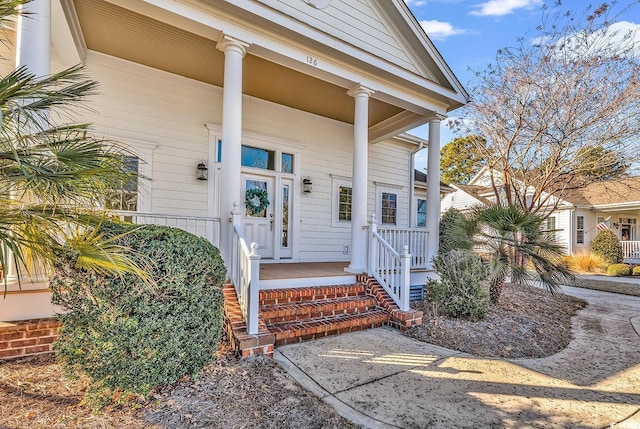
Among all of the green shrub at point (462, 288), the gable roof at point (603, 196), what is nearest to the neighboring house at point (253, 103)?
the green shrub at point (462, 288)

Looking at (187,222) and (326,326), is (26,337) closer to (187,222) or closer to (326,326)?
Answer: (187,222)

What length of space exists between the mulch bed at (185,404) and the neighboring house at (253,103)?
3.34ft

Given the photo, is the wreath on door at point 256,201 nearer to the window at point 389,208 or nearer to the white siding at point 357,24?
the white siding at point 357,24

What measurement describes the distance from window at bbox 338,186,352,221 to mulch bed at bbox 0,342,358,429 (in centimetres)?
560

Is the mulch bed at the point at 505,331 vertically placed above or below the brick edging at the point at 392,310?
below

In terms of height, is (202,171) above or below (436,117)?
below

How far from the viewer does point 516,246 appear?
215 inches

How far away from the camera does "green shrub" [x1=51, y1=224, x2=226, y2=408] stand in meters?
2.61

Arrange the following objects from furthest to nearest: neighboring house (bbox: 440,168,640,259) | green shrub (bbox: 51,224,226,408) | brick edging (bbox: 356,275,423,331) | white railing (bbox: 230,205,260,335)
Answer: neighboring house (bbox: 440,168,640,259) < brick edging (bbox: 356,275,423,331) < white railing (bbox: 230,205,260,335) < green shrub (bbox: 51,224,226,408)

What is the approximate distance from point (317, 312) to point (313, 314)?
7cm

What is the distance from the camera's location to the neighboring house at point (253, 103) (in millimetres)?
4539

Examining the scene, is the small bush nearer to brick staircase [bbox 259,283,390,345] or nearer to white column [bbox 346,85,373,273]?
white column [bbox 346,85,373,273]

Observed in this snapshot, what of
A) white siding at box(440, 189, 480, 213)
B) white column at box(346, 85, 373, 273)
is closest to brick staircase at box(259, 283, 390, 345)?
white column at box(346, 85, 373, 273)

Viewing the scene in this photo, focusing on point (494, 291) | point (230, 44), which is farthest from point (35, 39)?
point (494, 291)
